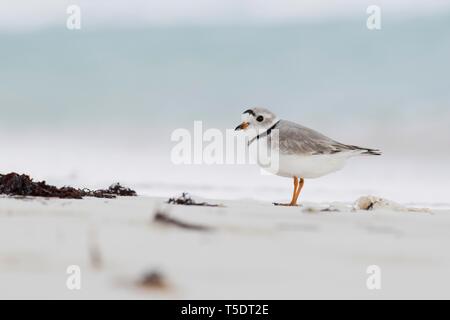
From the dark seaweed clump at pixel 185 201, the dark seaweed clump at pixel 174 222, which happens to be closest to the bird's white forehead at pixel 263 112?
the dark seaweed clump at pixel 185 201

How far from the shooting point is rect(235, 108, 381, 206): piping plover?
29.8 feet

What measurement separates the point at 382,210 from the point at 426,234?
1.81 m

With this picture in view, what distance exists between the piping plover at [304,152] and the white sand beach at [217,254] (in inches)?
65.4

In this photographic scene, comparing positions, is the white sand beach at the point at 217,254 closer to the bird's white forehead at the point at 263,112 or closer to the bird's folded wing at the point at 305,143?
the bird's folded wing at the point at 305,143

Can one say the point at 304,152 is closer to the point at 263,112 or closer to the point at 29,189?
the point at 263,112

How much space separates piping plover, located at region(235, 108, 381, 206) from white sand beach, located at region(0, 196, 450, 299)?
166cm

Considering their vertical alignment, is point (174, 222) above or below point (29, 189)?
below

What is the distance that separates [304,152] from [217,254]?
3.60 meters

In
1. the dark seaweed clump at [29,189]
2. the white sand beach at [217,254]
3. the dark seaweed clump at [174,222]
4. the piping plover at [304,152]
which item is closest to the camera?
the white sand beach at [217,254]

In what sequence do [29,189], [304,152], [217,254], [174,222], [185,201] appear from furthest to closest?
1. [304,152]
2. [29,189]
3. [185,201]
4. [174,222]
5. [217,254]

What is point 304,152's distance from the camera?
29.8 feet

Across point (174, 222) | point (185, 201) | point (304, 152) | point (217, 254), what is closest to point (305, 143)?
point (304, 152)

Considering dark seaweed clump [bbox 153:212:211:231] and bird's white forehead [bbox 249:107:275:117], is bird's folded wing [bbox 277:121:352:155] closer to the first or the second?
bird's white forehead [bbox 249:107:275:117]

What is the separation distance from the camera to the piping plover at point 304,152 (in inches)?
358
